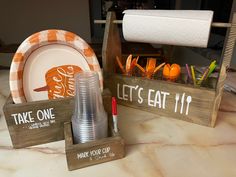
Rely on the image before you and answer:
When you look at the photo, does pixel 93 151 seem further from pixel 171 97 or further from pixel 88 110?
pixel 171 97

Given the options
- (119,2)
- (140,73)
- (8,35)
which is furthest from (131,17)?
(8,35)

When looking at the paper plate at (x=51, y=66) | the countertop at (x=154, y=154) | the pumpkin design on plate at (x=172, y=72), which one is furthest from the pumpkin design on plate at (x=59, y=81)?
the pumpkin design on plate at (x=172, y=72)

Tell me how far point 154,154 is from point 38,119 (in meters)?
0.24

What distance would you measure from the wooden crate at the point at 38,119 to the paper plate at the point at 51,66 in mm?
32

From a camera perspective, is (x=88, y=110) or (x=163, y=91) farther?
(x=163, y=91)

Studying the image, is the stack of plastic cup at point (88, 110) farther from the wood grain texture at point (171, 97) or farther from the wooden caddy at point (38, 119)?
the wood grain texture at point (171, 97)

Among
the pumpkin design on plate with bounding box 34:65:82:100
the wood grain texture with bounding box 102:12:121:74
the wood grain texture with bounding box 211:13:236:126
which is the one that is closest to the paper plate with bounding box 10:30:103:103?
the pumpkin design on plate with bounding box 34:65:82:100

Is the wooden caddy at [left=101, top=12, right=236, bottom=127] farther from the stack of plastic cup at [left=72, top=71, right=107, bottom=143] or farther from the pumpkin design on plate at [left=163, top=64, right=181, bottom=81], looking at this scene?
the stack of plastic cup at [left=72, top=71, right=107, bottom=143]

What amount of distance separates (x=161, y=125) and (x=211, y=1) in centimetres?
161

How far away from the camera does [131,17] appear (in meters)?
0.52

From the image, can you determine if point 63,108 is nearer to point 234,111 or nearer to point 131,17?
point 131,17

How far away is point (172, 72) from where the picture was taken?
519 mm

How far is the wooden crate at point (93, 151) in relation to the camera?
1.15ft

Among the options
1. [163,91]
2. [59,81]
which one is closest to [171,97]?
[163,91]
